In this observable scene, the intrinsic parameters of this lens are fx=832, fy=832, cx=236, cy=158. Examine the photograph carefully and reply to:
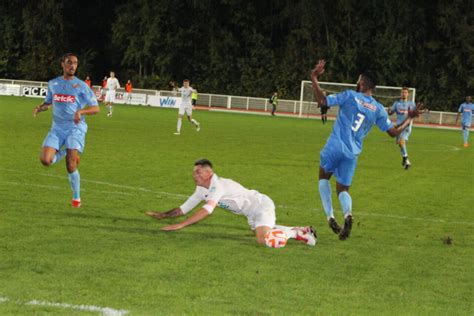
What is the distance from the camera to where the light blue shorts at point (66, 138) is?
470 inches

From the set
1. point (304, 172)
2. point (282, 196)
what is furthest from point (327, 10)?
point (282, 196)

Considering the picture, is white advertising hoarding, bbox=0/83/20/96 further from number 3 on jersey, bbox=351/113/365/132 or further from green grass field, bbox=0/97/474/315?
number 3 on jersey, bbox=351/113/365/132

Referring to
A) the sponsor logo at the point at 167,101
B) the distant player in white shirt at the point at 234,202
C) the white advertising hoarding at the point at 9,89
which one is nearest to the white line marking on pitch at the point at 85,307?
the distant player in white shirt at the point at 234,202

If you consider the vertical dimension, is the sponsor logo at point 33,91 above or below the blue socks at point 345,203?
below

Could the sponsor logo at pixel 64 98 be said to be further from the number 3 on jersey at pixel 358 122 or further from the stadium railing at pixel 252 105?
the stadium railing at pixel 252 105

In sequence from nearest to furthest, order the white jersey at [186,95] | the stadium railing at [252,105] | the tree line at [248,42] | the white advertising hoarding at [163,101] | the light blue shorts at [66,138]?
1. the light blue shorts at [66,138]
2. the white jersey at [186,95]
3. the stadium railing at [252,105]
4. the white advertising hoarding at [163,101]
5. the tree line at [248,42]

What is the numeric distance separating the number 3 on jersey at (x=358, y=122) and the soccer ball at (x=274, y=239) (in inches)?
72.4

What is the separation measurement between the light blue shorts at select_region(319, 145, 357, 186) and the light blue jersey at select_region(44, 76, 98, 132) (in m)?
3.73

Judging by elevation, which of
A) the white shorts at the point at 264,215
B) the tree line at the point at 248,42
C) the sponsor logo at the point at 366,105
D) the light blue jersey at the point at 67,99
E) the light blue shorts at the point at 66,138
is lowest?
the white shorts at the point at 264,215

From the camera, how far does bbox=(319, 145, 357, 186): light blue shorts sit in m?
10.4

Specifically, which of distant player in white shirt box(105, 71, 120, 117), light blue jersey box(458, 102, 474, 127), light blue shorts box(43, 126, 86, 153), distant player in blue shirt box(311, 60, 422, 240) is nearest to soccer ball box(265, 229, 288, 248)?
distant player in blue shirt box(311, 60, 422, 240)

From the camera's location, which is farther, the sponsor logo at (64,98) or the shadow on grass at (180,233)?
the sponsor logo at (64,98)

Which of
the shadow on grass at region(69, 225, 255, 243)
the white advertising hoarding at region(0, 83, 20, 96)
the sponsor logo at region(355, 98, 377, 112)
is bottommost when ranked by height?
the white advertising hoarding at region(0, 83, 20, 96)

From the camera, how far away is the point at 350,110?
10320mm
